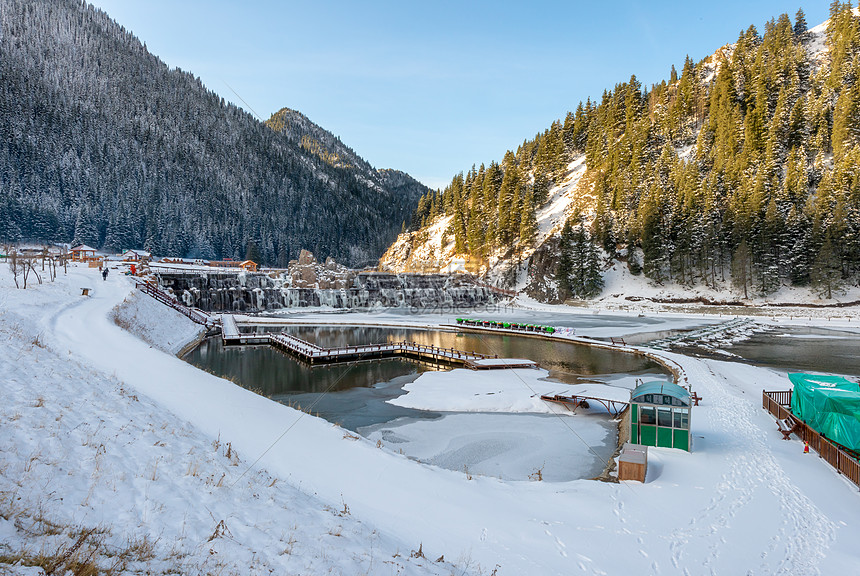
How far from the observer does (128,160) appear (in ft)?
454

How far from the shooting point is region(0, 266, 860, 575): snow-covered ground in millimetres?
5320

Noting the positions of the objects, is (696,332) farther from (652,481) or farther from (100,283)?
(100,283)

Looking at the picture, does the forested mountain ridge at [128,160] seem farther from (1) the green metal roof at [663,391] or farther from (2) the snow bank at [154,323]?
(1) the green metal roof at [663,391]

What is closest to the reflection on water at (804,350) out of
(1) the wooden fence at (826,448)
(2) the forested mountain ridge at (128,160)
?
(1) the wooden fence at (826,448)

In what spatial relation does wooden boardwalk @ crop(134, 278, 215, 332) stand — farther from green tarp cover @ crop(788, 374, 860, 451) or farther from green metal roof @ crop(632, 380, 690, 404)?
green tarp cover @ crop(788, 374, 860, 451)

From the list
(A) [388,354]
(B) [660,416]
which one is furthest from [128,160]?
(B) [660,416]

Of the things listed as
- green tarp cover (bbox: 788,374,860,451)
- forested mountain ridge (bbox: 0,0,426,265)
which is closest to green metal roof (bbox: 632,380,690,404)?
green tarp cover (bbox: 788,374,860,451)

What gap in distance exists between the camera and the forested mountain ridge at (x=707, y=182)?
62.2m

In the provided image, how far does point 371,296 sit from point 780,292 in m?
66.2

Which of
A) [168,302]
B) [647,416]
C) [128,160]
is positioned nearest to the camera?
[647,416]

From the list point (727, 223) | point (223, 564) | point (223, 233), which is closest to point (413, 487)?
point (223, 564)

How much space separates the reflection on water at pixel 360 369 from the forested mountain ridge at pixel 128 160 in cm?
10426

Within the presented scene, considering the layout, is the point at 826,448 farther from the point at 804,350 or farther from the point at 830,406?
the point at 804,350

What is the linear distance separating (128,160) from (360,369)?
151m
